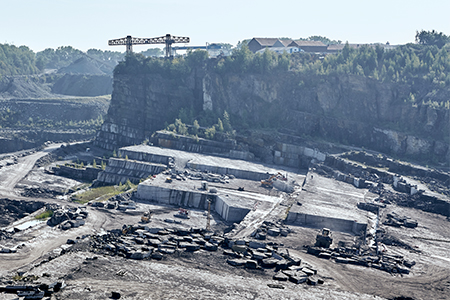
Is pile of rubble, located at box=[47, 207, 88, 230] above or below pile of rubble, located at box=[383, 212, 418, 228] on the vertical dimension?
below

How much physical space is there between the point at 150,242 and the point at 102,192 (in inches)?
1294

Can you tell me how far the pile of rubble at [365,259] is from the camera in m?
49.1

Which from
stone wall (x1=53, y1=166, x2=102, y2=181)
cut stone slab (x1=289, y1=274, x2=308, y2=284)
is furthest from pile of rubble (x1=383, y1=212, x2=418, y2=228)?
stone wall (x1=53, y1=166, x2=102, y2=181)

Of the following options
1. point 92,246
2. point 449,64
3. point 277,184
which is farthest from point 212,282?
point 449,64

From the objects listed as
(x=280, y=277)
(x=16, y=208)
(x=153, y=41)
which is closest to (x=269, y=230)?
(x=280, y=277)

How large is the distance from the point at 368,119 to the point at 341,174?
2553 cm

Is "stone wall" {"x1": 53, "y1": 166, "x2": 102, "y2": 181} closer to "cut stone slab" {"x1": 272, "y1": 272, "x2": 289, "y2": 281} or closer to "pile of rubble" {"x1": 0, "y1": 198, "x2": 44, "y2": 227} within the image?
"pile of rubble" {"x1": 0, "y1": 198, "x2": 44, "y2": 227}

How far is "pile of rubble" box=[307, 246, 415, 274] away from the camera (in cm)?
4912

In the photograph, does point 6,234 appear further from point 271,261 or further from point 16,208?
point 271,261

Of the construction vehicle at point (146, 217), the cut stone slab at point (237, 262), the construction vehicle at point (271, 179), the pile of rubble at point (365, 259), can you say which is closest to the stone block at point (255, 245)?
the cut stone slab at point (237, 262)

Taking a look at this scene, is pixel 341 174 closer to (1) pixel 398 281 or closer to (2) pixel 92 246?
(1) pixel 398 281

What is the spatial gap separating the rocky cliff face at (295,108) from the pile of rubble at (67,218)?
54157 millimetres

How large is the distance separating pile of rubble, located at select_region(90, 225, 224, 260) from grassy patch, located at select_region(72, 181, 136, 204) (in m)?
21.4

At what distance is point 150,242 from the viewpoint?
5153 centimetres
